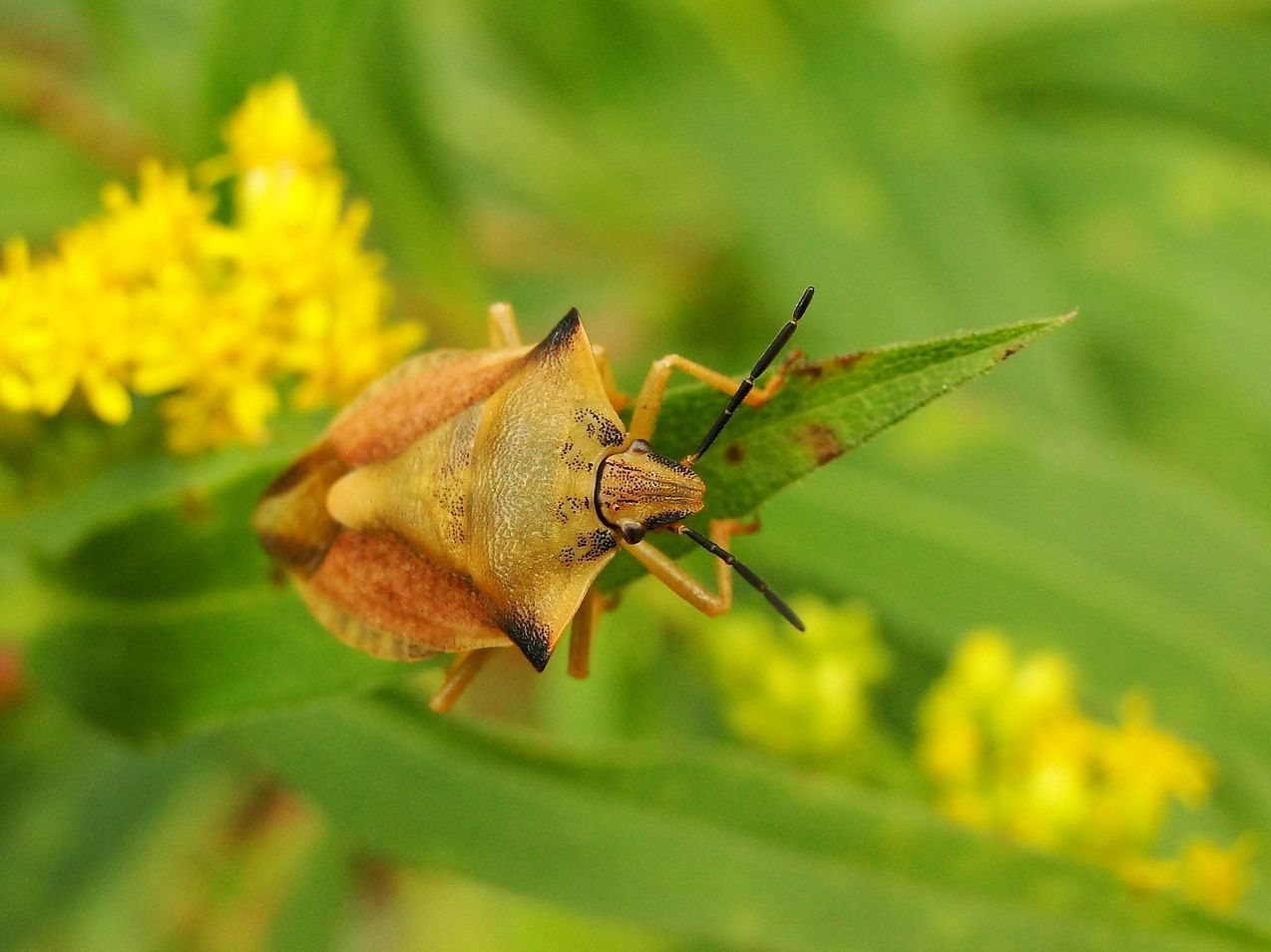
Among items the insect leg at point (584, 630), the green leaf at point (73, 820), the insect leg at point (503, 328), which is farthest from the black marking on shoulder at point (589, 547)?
the green leaf at point (73, 820)

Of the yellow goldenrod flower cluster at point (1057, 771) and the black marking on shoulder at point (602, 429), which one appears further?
the yellow goldenrod flower cluster at point (1057, 771)

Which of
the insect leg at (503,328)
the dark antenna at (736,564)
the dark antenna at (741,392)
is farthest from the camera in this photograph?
Result: the insect leg at (503,328)

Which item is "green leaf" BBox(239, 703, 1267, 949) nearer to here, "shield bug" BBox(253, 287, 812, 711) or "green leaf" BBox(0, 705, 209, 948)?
"shield bug" BBox(253, 287, 812, 711)

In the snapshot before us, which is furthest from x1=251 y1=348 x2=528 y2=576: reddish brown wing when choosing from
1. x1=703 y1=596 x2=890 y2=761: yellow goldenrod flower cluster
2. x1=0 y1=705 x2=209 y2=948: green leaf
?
x1=0 y1=705 x2=209 y2=948: green leaf

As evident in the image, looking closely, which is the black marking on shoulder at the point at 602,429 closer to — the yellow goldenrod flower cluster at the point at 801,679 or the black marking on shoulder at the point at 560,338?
the black marking on shoulder at the point at 560,338

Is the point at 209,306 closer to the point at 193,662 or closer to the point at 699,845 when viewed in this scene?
the point at 193,662

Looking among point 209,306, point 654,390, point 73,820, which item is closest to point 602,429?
point 654,390
